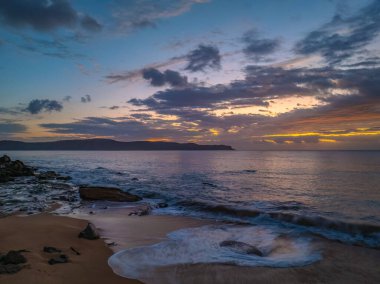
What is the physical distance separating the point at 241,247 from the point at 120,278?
438cm

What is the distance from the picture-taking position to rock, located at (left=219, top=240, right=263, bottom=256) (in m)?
9.40

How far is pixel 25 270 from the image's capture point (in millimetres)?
6512

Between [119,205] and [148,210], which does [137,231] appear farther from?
[119,205]

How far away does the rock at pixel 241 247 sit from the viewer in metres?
9.40

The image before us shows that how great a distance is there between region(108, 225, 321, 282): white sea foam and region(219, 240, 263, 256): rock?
17 centimetres

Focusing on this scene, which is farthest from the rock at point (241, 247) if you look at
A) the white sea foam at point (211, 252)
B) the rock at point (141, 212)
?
the rock at point (141, 212)

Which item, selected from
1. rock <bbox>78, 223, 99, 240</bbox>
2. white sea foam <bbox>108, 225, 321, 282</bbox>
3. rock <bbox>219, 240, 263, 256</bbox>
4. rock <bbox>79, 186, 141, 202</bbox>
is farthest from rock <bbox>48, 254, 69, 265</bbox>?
rock <bbox>79, 186, 141, 202</bbox>

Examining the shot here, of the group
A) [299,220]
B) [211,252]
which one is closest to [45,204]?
[211,252]

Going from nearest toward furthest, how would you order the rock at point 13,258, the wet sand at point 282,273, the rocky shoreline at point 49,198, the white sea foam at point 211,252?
the rock at point 13,258 → the wet sand at point 282,273 → the white sea foam at point 211,252 → the rocky shoreline at point 49,198

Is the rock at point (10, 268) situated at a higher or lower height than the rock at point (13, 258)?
lower

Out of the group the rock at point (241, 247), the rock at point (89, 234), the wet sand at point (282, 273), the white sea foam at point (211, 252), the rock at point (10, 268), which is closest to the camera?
the rock at point (10, 268)

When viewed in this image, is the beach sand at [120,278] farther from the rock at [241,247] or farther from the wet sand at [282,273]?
the rock at [241,247]

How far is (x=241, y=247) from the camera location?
32.0ft

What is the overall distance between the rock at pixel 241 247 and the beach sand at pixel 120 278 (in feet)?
4.96
